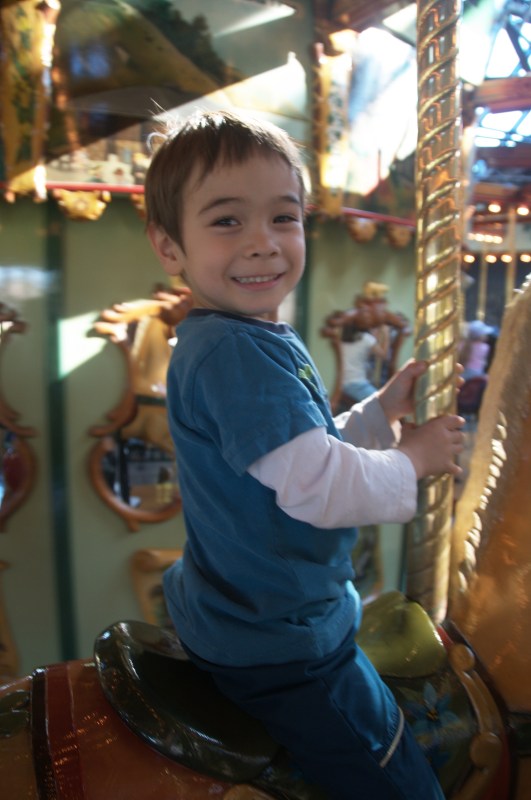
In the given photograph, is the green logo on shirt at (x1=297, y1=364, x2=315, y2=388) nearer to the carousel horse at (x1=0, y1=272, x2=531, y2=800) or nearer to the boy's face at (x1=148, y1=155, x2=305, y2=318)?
the boy's face at (x1=148, y1=155, x2=305, y2=318)

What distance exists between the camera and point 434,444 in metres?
0.90

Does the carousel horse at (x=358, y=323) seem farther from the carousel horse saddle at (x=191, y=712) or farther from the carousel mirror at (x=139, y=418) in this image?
the carousel horse saddle at (x=191, y=712)

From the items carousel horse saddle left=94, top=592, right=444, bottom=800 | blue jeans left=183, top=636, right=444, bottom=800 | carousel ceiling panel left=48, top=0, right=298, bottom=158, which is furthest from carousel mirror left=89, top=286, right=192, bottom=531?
blue jeans left=183, top=636, right=444, bottom=800

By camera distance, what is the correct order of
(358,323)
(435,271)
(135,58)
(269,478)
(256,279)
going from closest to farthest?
(269,478), (256,279), (435,271), (135,58), (358,323)

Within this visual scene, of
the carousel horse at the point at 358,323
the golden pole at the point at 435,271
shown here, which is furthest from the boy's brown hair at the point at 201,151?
the carousel horse at the point at 358,323

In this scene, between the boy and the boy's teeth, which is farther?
the boy's teeth

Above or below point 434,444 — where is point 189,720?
below

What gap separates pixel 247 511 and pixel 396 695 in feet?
1.12

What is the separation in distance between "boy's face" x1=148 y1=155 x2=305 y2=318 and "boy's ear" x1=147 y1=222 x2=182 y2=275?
1.7 inches

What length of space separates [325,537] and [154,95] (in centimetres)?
132

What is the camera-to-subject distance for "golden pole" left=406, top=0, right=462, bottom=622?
3.17 feet

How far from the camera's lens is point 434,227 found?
99 centimetres

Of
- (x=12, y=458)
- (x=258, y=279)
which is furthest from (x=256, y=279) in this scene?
(x=12, y=458)

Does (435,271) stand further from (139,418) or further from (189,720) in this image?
(139,418)
